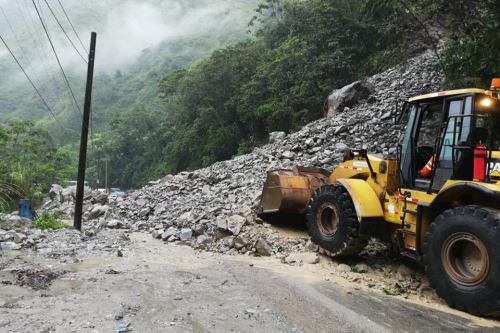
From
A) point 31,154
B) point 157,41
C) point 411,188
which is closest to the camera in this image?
point 411,188

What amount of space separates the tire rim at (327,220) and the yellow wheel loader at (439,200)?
16mm

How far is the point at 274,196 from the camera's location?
902 centimetres

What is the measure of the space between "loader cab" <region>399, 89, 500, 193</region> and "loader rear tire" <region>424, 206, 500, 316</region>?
24.1 inches

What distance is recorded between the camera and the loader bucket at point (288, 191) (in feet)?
29.0

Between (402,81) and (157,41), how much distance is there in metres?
148

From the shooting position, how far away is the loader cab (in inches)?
213

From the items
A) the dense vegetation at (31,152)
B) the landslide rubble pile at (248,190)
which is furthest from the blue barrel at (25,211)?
the dense vegetation at (31,152)

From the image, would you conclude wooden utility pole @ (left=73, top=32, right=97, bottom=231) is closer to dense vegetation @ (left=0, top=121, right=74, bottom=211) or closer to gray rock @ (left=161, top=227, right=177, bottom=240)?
gray rock @ (left=161, top=227, right=177, bottom=240)

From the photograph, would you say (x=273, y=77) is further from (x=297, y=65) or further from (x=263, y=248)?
(x=263, y=248)

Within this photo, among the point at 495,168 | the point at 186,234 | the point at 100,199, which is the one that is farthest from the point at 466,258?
the point at 100,199

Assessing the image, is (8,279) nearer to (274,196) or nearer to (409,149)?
(274,196)

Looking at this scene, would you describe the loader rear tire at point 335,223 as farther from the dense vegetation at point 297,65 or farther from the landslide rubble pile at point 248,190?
the dense vegetation at point 297,65

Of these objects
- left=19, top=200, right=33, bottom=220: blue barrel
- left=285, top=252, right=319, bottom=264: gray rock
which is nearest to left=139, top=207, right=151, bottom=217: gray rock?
left=19, top=200, right=33, bottom=220: blue barrel

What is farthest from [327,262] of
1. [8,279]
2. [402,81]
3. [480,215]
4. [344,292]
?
[402,81]
